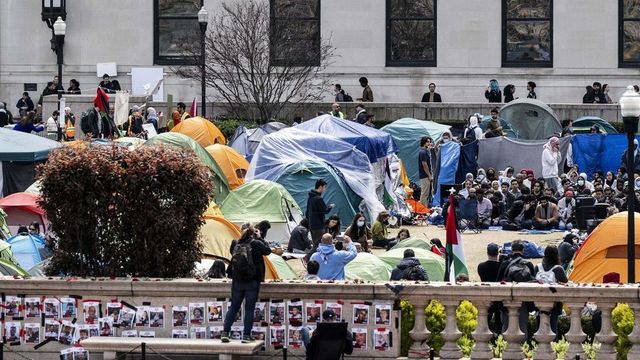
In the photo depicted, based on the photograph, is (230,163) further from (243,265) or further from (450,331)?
(450,331)

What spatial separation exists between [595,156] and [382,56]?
42.5 feet

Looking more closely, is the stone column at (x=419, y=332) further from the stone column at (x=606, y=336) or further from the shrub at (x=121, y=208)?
the shrub at (x=121, y=208)

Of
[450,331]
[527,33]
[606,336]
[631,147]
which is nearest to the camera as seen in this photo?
[606,336]

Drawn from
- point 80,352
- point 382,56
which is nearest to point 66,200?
point 80,352

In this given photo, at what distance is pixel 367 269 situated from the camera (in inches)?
1077

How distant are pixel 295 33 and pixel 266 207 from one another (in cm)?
1795

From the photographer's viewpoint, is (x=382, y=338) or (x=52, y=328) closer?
(x=382, y=338)

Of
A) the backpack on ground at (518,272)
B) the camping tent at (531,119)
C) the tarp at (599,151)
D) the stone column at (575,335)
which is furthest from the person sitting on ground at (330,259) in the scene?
the camping tent at (531,119)

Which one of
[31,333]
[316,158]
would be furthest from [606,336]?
[316,158]

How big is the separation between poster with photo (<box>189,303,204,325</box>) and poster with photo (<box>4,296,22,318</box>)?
1891mm

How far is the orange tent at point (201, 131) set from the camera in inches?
1711

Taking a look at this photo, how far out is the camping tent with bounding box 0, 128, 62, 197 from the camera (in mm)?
38656

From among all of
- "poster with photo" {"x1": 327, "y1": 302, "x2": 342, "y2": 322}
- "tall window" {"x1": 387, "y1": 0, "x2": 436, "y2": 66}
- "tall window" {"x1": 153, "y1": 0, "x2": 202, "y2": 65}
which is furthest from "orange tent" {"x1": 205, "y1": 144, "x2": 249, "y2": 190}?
"poster with photo" {"x1": 327, "y1": 302, "x2": 342, "y2": 322}

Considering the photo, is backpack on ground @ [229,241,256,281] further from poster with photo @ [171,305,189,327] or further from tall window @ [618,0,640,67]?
tall window @ [618,0,640,67]
